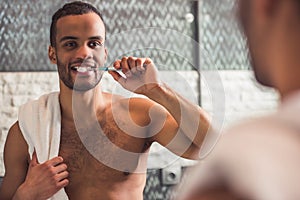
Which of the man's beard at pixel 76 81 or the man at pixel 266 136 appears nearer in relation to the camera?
the man at pixel 266 136

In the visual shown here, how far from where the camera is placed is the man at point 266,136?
281 millimetres

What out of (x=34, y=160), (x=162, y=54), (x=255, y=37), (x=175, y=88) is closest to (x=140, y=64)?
(x=34, y=160)

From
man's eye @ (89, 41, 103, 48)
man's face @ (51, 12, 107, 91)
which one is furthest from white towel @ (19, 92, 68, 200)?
man's eye @ (89, 41, 103, 48)

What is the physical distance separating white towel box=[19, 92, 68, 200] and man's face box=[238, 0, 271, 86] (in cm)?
152

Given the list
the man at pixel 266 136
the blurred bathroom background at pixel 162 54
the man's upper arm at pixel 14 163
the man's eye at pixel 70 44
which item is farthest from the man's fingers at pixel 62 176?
the man at pixel 266 136

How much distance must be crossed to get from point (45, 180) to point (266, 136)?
1.53m

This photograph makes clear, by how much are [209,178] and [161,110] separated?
58.5 inches

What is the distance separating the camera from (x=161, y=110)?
5.83ft

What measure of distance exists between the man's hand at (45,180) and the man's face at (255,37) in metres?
1.49

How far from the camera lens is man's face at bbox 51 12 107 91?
71.5 inches

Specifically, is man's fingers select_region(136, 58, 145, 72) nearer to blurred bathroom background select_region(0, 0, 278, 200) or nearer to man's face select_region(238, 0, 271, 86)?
blurred bathroom background select_region(0, 0, 278, 200)

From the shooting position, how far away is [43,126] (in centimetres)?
188

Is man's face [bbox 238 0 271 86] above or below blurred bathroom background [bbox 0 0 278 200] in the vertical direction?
above

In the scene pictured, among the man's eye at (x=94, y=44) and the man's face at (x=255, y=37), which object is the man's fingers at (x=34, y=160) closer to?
the man's eye at (x=94, y=44)
